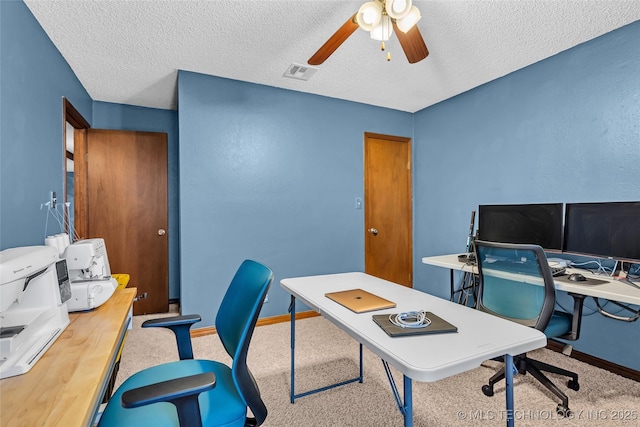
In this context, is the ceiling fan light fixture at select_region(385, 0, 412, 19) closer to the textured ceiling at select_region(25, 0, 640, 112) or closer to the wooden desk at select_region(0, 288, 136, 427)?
the textured ceiling at select_region(25, 0, 640, 112)

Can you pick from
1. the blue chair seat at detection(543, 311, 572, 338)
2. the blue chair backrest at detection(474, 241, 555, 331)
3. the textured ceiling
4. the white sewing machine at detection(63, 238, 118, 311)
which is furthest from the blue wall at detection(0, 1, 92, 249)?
the blue chair seat at detection(543, 311, 572, 338)

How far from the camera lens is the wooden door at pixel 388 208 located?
3.96 metres

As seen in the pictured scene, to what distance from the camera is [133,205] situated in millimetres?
3660

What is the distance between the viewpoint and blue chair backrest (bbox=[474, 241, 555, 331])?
181 centimetres

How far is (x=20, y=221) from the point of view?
1.82 m

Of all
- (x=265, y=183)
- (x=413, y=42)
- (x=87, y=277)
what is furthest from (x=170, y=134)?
(x=413, y=42)

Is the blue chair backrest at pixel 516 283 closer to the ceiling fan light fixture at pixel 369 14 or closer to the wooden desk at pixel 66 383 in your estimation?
the ceiling fan light fixture at pixel 369 14

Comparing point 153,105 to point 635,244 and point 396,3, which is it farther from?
point 635,244

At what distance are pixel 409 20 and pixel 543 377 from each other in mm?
2355

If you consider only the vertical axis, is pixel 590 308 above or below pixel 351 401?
above

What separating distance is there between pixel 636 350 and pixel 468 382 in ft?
4.15

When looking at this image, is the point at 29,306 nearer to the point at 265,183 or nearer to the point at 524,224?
the point at 265,183

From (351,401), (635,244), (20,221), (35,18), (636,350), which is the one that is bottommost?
(351,401)

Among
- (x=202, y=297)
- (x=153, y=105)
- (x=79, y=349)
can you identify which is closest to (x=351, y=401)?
(x=79, y=349)
